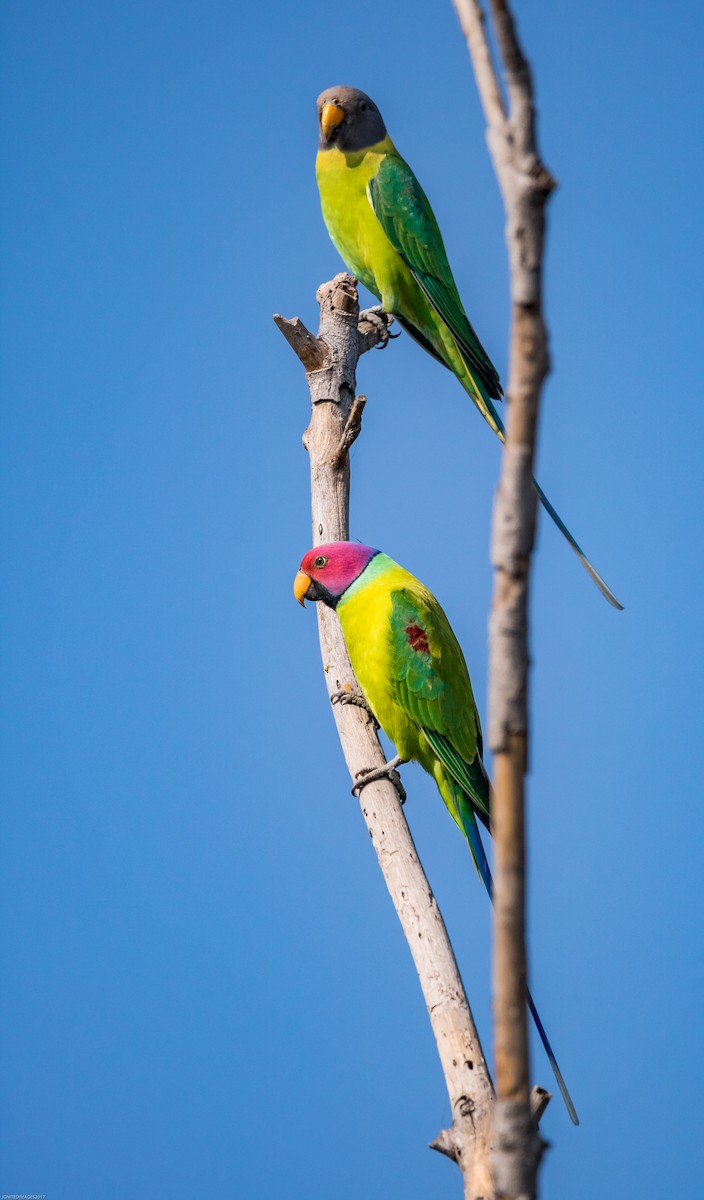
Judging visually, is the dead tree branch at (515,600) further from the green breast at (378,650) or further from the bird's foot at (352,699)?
the bird's foot at (352,699)

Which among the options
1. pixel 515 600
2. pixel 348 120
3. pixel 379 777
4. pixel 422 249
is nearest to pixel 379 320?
pixel 422 249

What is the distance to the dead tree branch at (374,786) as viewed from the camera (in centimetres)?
198

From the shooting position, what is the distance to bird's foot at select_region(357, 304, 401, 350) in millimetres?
3707

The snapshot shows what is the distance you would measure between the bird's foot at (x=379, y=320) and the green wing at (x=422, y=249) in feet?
0.61

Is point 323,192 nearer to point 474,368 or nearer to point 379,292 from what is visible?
point 379,292

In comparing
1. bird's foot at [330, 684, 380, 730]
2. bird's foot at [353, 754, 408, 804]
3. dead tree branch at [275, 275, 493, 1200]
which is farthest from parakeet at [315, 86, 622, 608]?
bird's foot at [353, 754, 408, 804]

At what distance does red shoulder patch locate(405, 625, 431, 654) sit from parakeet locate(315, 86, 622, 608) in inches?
33.1

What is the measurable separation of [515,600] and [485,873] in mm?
2072

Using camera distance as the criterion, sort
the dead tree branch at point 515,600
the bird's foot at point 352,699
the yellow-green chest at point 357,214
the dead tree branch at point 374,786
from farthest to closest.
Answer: the yellow-green chest at point 357,214 → the bird's foot at point 352,699 → the dead tree branch at point 374,786 → the dead tree branch at point 515,600

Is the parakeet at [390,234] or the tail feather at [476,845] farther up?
the parakeet at [390,234]

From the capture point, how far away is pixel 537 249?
820 millimetres

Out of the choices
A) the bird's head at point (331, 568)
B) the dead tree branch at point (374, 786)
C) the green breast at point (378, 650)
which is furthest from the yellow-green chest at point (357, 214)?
the green breast at point (378, 650)

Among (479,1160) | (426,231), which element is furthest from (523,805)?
(426,231)

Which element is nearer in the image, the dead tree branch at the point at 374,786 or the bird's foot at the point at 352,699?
the dead tree branch at the point at 374,786
